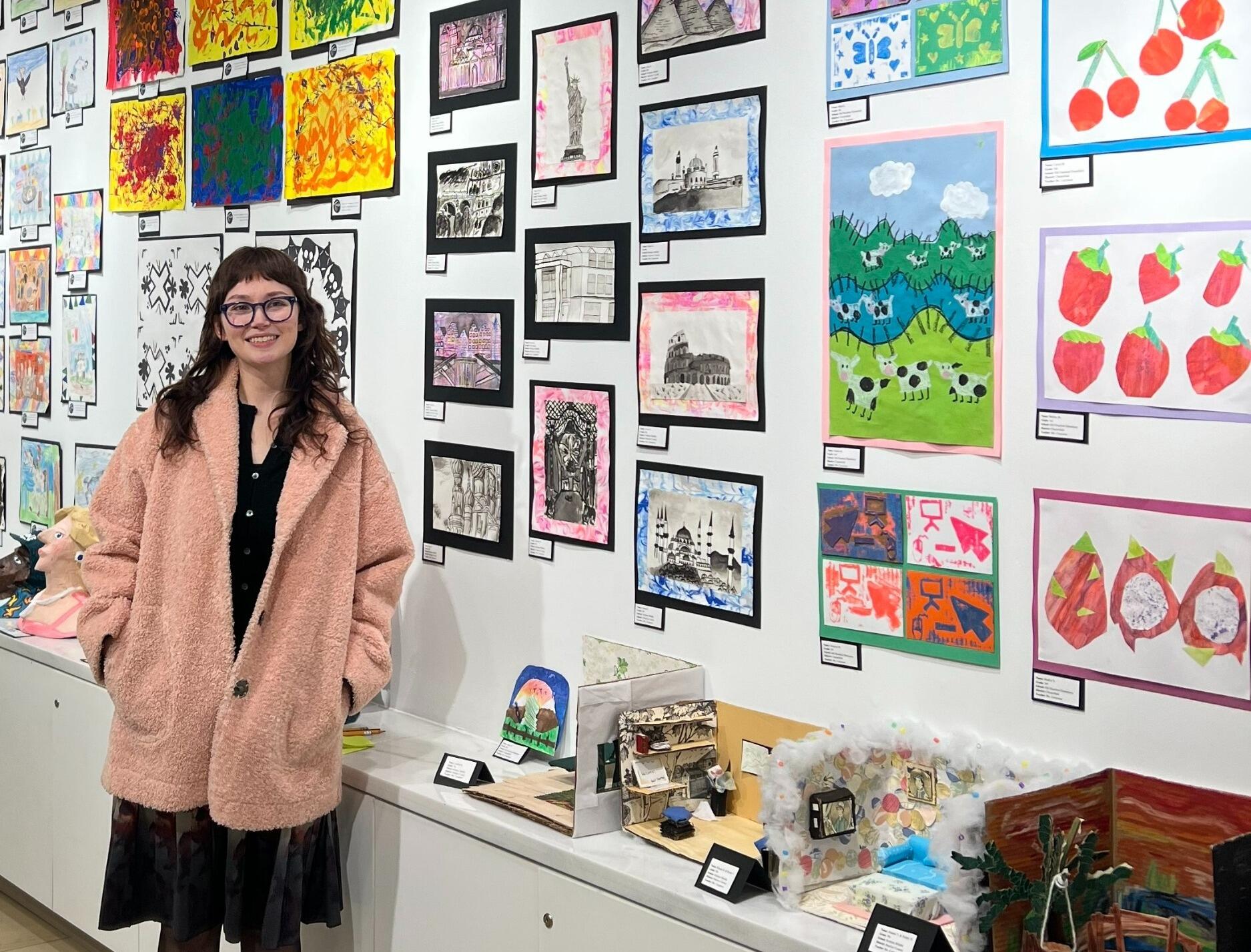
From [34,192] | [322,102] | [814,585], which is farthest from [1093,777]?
[34,192]

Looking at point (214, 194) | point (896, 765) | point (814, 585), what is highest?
point (214, 194)

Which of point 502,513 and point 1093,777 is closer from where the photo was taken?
point 1093,777

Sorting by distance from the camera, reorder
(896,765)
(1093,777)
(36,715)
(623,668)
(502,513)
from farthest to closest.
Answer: (36,715) → (502,513) → (623,668) → (896,765) → (1093,777)

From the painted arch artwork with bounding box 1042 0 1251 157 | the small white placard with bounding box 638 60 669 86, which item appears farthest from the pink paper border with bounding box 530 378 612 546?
the painted arch artwork with bounding box 1042 0 1251 157

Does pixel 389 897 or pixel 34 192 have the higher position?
pixel 34 192

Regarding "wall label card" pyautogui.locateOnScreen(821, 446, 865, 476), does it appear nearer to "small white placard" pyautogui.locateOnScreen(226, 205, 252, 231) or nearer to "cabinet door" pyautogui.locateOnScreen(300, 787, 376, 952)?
"cabinet door" pyautogui.locateOnScreen(300, 787, 376, 952)

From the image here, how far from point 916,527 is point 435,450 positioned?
137 cm

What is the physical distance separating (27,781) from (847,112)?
299cm

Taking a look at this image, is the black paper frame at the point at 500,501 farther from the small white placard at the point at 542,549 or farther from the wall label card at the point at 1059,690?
the wall label card at the point at 1059,690

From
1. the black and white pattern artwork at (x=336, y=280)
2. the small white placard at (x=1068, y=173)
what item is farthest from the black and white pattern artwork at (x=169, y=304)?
the small white placard at (x=1068, y=173)

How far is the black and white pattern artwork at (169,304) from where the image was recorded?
393 centimetres

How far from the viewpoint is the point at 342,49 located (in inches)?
134

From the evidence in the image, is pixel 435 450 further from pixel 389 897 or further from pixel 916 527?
pixel 916 527

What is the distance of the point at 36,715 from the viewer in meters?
3.78
